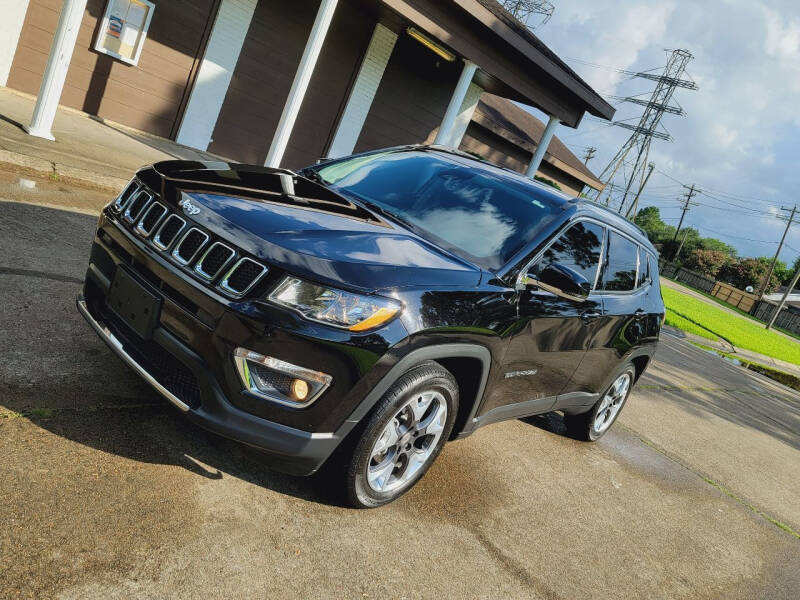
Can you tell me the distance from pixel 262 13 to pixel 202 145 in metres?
2.75

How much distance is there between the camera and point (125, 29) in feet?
36.6

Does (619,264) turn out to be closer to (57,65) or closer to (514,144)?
(57,65)

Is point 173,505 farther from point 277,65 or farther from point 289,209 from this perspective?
point 277,65

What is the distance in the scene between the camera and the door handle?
4.29 m

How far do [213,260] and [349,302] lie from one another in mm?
612

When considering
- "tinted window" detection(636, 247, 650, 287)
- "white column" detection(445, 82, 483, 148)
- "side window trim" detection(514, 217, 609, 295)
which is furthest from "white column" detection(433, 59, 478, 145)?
"side window trim" detection(514, 217, 609, 295)

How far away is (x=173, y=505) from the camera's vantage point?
286 centimetres

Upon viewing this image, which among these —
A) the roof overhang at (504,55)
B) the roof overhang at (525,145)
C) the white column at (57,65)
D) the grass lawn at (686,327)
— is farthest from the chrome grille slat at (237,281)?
the grass lawn at (686,327)

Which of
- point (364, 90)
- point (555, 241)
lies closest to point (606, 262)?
point (555, 241)

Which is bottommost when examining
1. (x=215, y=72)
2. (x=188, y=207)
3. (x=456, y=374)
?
(x=456, y=374)

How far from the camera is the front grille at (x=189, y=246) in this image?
286cm

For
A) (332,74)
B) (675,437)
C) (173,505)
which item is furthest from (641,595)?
(332,74)

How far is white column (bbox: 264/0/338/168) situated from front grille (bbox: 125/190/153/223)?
7753 mm

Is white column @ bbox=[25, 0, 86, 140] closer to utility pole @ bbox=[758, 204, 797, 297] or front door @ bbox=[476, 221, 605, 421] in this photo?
front door @ bbox=[476, 221, 605, 421]
